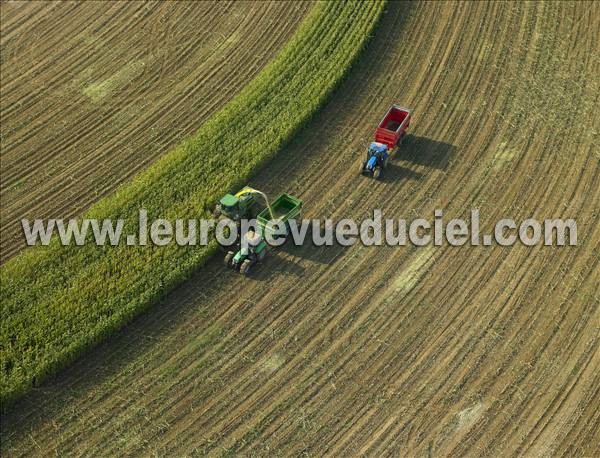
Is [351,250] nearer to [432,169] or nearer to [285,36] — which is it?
[432,169]

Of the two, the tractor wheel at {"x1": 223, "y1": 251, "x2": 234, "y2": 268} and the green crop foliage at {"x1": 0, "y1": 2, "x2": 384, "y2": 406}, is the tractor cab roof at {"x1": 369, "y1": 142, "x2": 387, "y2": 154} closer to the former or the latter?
the green crop foliage at {"x1": 0, "y1": 2, "x2": 384, "y2": 406}

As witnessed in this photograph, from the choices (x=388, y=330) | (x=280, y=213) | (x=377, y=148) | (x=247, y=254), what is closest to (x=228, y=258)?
(x=247, y=254)

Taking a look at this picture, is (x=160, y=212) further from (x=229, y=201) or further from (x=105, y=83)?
(x=105, y=83)

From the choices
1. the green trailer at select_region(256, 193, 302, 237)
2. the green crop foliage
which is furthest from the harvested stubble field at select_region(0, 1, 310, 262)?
the green trailer at select_region(256, 193, 302, 237)

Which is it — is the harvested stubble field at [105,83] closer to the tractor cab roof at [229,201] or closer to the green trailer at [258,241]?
the tractor cab roof at [229,201]

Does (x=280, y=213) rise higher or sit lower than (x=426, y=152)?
lower
